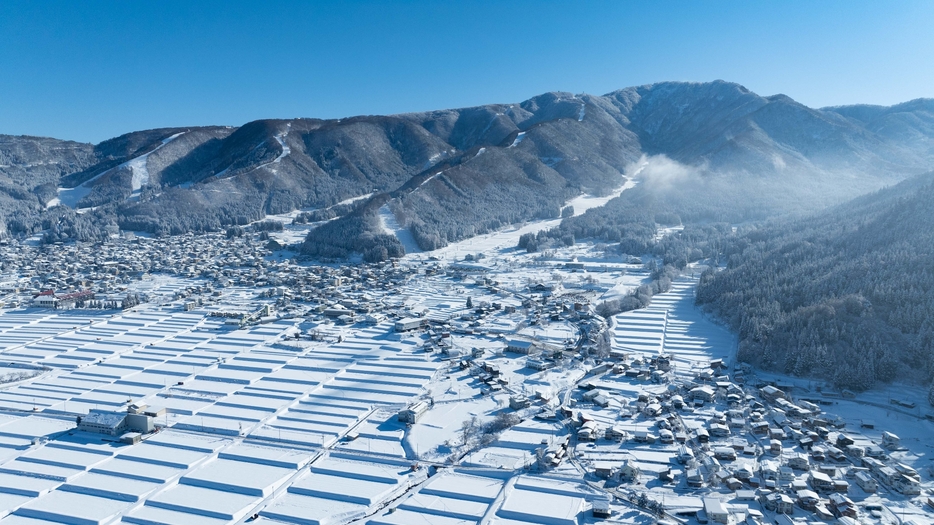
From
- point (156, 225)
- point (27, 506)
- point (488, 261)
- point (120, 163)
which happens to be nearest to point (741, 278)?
point (488, 261)

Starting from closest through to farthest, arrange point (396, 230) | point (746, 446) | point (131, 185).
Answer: point (746, 446), point (396, 230), point (131, 185)

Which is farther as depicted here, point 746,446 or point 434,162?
point 434,162

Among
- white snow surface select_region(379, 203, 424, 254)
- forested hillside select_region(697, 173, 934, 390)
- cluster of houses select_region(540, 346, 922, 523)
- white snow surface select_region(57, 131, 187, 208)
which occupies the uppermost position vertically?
white snow surface select_region(57, 131, 187, 208)

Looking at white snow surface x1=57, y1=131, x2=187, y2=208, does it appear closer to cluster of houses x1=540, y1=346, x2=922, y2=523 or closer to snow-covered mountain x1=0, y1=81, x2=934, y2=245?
snow-covered mountain x1=0, y1=81, x2=934, y2=245

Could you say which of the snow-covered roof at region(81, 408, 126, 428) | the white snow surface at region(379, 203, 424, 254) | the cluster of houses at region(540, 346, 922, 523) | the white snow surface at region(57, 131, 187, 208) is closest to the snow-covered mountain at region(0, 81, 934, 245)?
the white snow surface at region(57, 131, 187, 208)

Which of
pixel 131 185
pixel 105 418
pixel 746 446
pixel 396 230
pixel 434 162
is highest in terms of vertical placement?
pixel 434 162

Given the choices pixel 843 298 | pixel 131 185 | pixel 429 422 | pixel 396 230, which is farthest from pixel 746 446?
pixel 131 185

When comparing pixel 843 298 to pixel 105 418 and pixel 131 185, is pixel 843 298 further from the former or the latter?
pixel 131 185

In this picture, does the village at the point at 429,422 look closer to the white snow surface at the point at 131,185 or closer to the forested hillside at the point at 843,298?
the forested hillside at the point at 843,298
